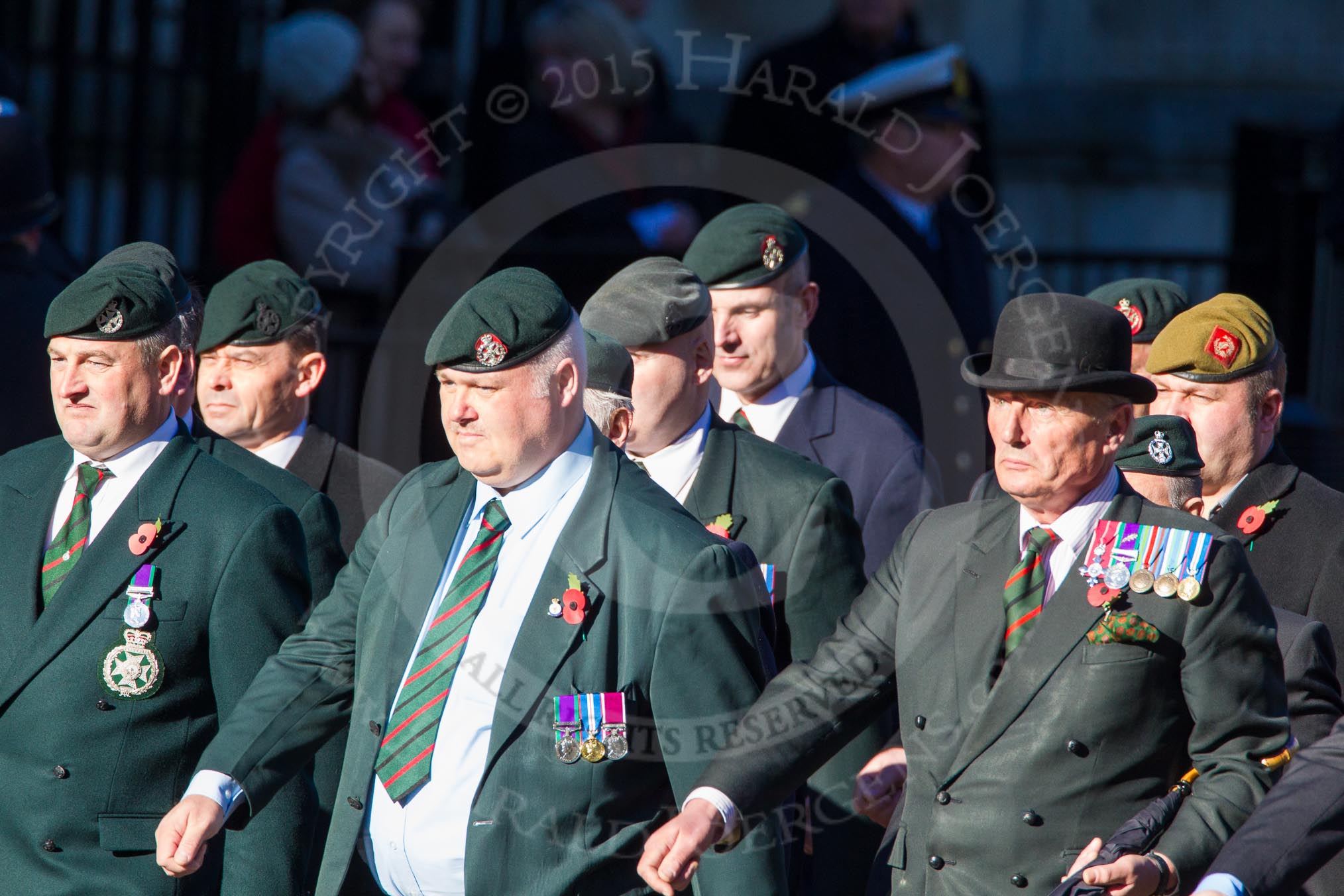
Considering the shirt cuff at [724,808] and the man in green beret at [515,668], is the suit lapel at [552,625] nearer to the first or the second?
the man in green beret at [515,668]

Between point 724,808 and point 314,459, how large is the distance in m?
2.27

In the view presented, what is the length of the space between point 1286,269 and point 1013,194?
5.58ft

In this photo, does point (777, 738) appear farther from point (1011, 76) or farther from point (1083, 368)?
point (1011, 76)

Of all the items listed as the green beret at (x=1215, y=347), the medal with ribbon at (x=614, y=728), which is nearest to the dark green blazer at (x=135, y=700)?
the medal with ribbon at (x=614, y=728)

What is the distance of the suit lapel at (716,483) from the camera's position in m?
4.82

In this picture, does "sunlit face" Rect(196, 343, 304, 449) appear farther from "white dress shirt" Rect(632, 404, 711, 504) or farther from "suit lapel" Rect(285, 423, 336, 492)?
"white dress shirt" Rect(632, 404, 711, 504)

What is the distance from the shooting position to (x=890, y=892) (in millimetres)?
3906

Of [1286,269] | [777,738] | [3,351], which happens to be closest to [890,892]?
[777,738]

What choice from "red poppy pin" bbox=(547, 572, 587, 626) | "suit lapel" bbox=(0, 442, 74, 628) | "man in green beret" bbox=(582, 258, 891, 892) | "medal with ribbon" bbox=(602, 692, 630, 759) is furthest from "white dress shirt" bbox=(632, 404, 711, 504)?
"suit lapel" bbox=(0, 442, 74, 628)

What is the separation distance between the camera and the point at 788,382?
5562mm

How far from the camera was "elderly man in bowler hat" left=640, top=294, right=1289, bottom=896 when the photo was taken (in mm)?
3523

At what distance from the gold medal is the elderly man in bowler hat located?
215mm

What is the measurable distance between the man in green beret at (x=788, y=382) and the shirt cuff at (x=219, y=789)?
204 centimetres

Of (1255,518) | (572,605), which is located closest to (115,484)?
(572,605)
